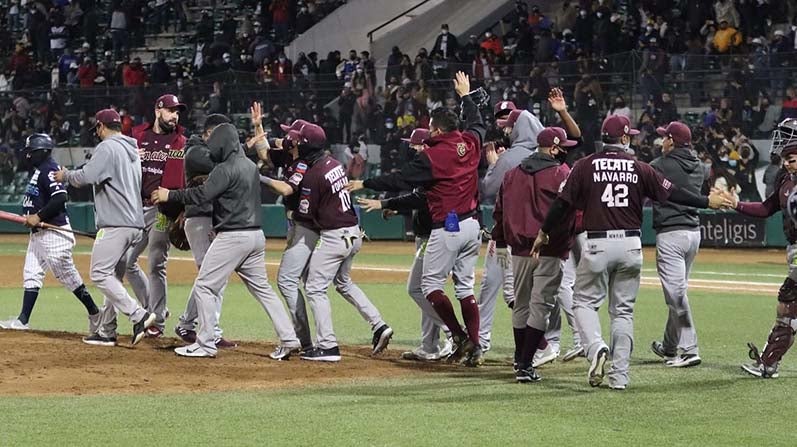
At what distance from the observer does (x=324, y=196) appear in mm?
11492

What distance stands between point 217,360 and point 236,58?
23.6 meters

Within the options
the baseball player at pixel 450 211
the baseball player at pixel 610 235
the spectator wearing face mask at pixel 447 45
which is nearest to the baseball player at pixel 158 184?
the baseball player at pixel 450 211

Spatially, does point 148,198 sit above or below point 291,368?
above

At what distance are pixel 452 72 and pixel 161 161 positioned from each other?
13.7 meters

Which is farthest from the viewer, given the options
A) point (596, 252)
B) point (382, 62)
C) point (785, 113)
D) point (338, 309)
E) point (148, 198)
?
point (382, 62)

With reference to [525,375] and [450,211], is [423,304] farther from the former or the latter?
[525,375]

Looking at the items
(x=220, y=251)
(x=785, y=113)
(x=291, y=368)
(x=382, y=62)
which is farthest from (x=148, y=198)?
(x=382, y=62)

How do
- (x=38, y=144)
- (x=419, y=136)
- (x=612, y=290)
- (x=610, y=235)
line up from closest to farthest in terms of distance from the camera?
(x=610, y=235), (x=612, y=290), (x=419, y=136), (x=38, y=144)

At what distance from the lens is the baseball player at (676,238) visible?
11.5 metres

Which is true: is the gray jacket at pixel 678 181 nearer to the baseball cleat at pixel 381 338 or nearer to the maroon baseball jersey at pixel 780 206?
the maroon baseball jersey at pixel 780 206

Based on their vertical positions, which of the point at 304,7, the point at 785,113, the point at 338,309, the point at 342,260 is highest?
the point at 304,7

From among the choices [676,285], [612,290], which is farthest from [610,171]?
[676,285]

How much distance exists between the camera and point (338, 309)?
16438 mm

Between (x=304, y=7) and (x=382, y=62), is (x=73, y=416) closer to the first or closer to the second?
(x=382, y=62)
